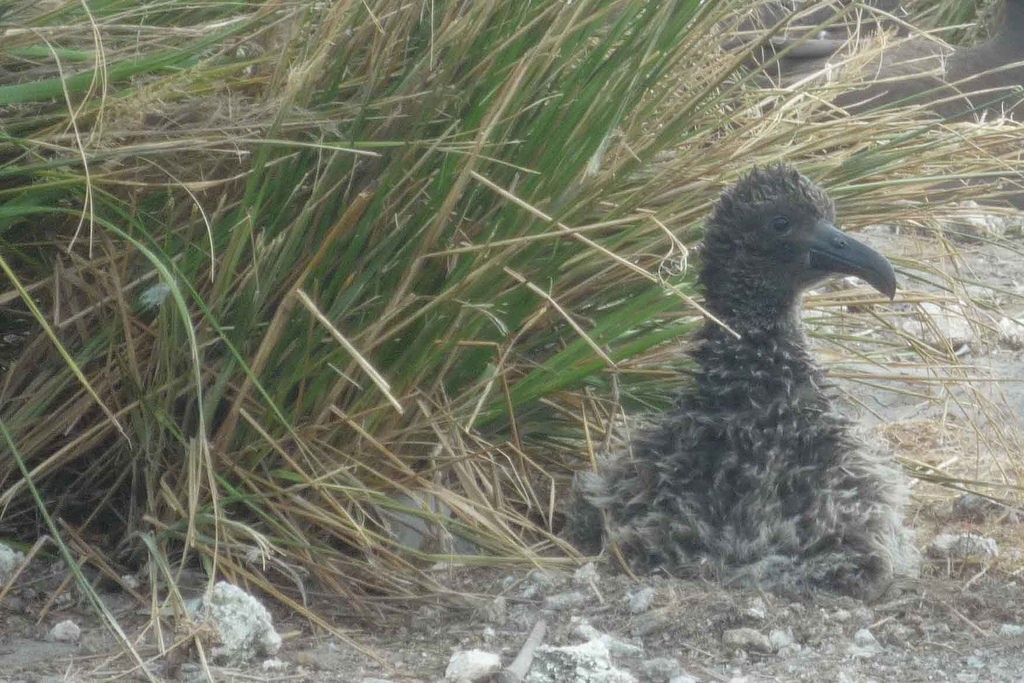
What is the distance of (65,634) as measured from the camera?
3297 mm

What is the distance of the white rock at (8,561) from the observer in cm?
348

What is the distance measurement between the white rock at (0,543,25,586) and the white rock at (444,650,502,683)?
1.09 metres

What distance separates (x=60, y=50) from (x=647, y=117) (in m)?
1.52

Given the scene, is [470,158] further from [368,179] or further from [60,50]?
[60,50]

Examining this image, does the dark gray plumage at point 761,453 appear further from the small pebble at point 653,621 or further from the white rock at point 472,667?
the white rock at point 472,667

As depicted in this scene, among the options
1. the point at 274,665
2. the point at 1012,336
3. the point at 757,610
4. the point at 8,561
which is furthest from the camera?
the point at 1012,336

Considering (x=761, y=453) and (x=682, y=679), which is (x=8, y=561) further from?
(x=761, y=453)

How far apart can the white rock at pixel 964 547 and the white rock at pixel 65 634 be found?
212 centimetres

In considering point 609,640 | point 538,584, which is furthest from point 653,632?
point 538,584

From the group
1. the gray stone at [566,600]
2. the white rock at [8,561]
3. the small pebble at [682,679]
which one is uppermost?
the small pebble at [682,679]

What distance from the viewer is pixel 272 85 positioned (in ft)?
11.7

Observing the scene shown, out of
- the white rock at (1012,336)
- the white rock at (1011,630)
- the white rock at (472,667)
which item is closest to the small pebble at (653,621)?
the white rock at (472,667)

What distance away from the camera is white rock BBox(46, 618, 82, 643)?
3.29m

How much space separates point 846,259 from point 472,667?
1.40 m
